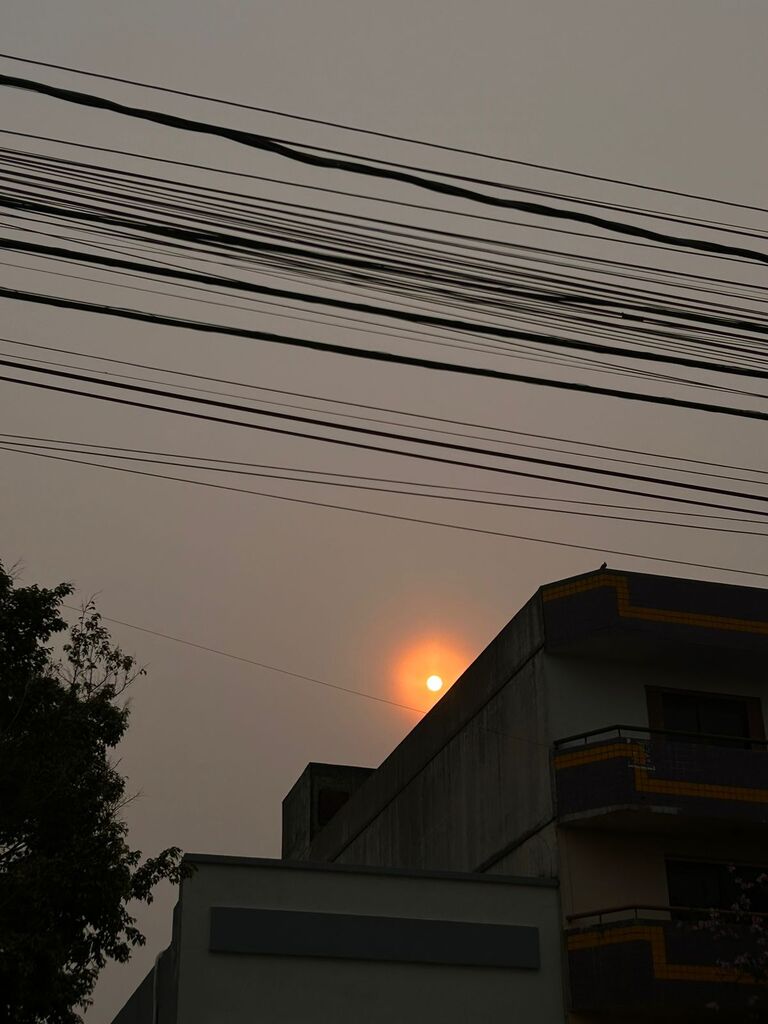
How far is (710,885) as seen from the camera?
24.2 metres

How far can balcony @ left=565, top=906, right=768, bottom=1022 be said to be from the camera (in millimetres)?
21922

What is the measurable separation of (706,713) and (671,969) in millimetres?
5571

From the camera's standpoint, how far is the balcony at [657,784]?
2312 centimetres

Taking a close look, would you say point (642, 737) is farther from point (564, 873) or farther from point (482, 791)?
point (482, 791)

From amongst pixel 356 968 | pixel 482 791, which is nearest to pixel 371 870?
pixel 356 968

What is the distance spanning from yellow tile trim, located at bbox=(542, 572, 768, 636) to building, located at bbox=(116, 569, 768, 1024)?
0.14 feet

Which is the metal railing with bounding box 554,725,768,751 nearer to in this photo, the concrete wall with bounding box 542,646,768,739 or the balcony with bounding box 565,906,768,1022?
the concrete wall with bounding box 542,646,768,739

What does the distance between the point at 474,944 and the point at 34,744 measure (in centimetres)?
874

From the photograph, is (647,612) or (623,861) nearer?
(623,861)

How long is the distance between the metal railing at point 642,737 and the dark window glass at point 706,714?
0.63 ft

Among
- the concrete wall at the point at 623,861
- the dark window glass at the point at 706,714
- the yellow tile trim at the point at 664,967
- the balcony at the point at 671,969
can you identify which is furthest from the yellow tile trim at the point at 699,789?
the yellow tile trim at the point at 664,967

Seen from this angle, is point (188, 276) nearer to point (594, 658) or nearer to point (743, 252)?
point (743, 252)

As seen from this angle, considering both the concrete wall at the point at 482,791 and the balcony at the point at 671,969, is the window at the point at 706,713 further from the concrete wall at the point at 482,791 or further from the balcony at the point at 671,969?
the balcony at the point at 671,969

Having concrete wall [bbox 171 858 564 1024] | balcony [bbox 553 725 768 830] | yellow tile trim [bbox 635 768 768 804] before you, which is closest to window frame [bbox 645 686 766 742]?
balcony [bbox 553 725 768 830]
